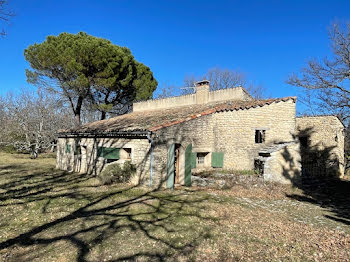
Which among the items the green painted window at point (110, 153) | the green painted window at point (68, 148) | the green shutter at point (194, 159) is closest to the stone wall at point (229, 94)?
the green shutter at point (194, 159)

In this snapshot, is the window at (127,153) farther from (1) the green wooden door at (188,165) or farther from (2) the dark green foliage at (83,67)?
(2) the dark green foliage at (83,67)

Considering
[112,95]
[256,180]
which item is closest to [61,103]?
[112,95]

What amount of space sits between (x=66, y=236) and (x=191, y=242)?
262cm

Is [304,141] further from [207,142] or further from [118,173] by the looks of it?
[118,173]

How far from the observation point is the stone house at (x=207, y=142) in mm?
9312

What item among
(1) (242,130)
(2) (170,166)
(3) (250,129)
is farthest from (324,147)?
(2) (170,166)

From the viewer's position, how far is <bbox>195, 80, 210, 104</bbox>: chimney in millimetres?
15055

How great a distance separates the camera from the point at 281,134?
11.7 meters

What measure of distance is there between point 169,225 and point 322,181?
35.8 feet

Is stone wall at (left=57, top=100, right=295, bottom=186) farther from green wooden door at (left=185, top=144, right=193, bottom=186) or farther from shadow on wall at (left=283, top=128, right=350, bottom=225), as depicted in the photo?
shadow on wall at (left=283, top=128, right=350, bottom=225)

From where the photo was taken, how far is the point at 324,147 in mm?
14320

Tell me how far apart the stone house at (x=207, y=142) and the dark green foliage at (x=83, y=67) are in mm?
5223

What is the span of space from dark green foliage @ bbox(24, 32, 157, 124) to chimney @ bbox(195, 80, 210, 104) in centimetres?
730

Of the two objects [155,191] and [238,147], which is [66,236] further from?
[238,147]
